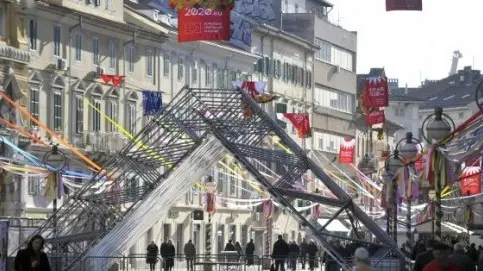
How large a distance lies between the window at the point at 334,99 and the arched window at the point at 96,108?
44.2 meters

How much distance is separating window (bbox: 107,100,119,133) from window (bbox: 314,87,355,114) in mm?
41514

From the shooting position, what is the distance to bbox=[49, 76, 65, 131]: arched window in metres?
88.1

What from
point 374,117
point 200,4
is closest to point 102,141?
point 374,117

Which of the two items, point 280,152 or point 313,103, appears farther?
point 313,103

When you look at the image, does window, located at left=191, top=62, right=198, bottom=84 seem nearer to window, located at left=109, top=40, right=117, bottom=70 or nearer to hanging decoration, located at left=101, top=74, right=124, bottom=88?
window, located at left=109, top=40, right=117, bottom=70

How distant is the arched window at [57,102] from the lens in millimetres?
88062

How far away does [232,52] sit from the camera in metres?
115

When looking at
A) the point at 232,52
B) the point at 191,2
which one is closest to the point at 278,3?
the point at 232,52

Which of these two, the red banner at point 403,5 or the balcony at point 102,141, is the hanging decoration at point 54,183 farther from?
the balcony at point 102,141

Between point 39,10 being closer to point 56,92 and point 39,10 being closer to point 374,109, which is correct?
point 56,92

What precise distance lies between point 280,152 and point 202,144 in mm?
2355

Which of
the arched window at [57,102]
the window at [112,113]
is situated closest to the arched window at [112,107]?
the window at [112,113]

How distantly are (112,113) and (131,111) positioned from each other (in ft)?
9.59

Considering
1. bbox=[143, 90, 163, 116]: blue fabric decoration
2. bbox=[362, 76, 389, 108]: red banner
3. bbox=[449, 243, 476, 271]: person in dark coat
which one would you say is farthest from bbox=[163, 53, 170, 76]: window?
bbox=[449, 243, 476, 271]: person in dark coat
